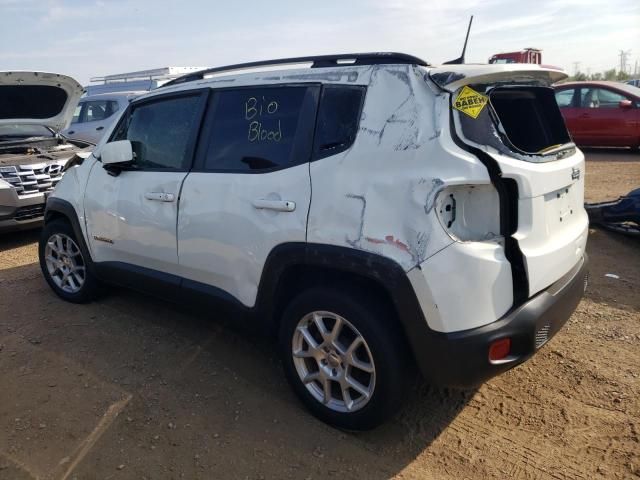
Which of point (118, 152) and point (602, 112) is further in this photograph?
point (602, 112)

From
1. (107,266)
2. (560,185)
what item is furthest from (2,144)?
(560,185)

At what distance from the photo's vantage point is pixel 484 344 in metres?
2.32

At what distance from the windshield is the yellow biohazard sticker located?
6455 millimetres

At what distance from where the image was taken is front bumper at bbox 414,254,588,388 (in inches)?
91.5

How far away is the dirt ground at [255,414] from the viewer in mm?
2572

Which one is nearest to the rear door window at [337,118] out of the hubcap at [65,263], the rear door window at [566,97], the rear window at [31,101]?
the hubcap at [65,263]

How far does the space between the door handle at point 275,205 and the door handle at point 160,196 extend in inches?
29.5

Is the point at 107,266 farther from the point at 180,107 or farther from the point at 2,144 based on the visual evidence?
the point at 2,144

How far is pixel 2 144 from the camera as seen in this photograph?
6.75 m

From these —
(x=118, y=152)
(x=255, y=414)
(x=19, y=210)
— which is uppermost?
(x=118, y=152)

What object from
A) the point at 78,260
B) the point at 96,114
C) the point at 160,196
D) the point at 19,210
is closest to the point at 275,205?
the point at 160,196

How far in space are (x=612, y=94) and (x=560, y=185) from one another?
10.6m

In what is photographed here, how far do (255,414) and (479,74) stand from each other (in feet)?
6.75

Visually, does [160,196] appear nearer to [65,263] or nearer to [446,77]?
[65,263]
